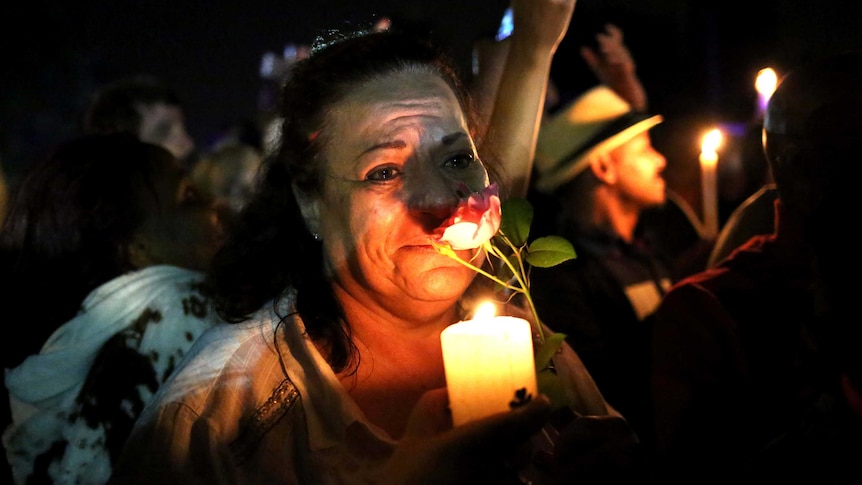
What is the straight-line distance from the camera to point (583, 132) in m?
4.54

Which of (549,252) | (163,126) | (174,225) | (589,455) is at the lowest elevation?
(589,455)

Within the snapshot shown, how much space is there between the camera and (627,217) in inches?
179

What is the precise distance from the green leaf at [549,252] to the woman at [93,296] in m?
1.61

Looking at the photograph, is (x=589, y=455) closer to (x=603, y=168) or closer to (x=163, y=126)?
(x=603, y=168)

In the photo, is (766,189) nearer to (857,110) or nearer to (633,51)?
(857,110)

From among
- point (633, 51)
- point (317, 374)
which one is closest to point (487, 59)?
point (317, 374)

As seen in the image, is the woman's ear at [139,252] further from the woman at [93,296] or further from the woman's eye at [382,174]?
the woman's eye at [382,174]

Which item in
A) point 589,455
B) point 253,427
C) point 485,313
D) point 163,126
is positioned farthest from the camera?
point 163,126

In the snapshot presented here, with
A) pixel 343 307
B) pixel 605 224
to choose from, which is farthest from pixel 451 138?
pixel 605 224

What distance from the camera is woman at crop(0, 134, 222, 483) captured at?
275 centimetres

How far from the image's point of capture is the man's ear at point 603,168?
4473mm

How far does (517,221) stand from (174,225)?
2.05 meters

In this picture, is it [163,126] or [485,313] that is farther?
[163,126]

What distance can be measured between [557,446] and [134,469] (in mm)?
876
